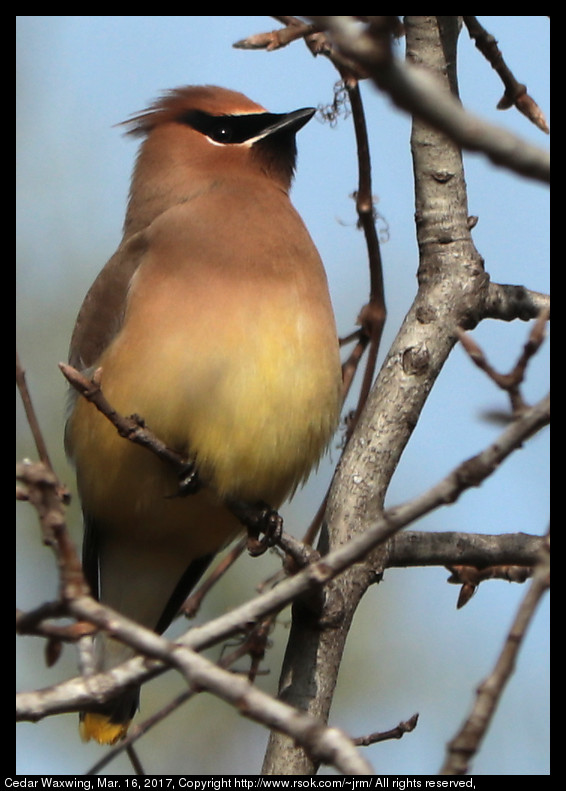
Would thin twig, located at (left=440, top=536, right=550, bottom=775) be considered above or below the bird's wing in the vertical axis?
below

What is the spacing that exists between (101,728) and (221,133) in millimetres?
→ 2484

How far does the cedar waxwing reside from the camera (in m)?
3.81

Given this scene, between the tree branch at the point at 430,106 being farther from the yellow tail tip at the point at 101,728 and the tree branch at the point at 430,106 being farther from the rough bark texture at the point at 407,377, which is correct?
the yellow tail tip at the point at 101,728

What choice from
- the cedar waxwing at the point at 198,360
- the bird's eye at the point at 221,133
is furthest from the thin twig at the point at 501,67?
the bird's eye at the point at 221,133

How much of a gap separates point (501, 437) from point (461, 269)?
1871mm

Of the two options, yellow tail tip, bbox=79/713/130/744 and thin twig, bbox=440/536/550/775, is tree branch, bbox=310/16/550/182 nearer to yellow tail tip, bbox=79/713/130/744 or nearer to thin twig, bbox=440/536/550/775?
thin twig, bbox=440/536/550/775

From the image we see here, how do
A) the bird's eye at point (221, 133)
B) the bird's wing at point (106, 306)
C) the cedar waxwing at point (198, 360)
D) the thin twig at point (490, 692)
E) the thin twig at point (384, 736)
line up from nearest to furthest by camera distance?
the thin twig at point (490, 692)
the thin twig at point (384, 736)
the cedar waxwing at point (198, 360)
the bird's wing at point (106, 306)
the bird's eye at point (221, 133)

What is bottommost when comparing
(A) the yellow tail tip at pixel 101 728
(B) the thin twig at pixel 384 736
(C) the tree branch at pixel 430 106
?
(B) the thin twig at pixel 384 736

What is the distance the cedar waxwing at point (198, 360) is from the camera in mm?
3811

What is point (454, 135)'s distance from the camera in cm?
174

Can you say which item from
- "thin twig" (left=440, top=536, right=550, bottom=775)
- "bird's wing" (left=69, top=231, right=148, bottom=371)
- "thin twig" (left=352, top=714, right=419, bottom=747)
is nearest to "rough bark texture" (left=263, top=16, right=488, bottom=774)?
"thin twig" (left=352, top=714, right=419, bottom=747)

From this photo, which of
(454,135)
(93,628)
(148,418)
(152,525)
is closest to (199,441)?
(148,418)

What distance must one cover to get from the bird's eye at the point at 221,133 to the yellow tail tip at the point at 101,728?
7.89ft

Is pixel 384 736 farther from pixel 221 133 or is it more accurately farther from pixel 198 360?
pixel 221 133
